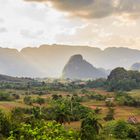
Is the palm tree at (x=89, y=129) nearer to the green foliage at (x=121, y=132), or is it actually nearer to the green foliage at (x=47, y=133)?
the green foliage at (x=121, y=132)

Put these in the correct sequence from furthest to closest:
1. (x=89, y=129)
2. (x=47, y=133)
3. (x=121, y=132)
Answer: (x=121, y=132)
(x=89, y=129)
(x=47, y=133)

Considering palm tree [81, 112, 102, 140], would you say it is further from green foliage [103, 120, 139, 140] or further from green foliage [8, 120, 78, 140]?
green foliage [8, 120, 78, 140]

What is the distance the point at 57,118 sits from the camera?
65.0 metres

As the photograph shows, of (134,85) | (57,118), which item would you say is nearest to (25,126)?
(57,118)

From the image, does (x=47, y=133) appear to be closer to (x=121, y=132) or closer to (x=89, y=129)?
(x=89, y=129)

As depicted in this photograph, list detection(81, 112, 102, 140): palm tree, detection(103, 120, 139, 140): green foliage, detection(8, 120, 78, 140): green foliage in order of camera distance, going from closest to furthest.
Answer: detection(8, 120, 78, 140): green foliage
detection(81, 112, 102, 140): palm tree
detection(103, 120, 139, 140): green foliage

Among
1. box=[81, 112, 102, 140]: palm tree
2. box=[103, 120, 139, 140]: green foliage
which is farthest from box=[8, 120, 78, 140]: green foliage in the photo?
box=[103, 120, 139, 140]: green foliage

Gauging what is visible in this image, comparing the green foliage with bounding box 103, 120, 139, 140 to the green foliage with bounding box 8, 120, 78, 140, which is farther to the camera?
the green foliage with bounding box 103, 120, 139, 140

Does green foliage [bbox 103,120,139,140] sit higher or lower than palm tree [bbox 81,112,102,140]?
lower

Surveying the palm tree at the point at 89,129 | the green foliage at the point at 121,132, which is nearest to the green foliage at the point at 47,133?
the palm tree at the point at 89,129

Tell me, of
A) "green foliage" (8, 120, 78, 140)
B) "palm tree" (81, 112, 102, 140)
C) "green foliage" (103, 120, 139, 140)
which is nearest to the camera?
"green foliage" (8, 120, 78, 140)

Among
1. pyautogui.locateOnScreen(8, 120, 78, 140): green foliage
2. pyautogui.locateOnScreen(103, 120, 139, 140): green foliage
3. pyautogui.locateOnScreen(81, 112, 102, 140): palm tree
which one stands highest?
pyautogui.locateOnScreen(8, 120, 78, 140): green foliage

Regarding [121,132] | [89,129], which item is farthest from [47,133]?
[121,132]

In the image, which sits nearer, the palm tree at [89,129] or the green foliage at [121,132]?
the palm tree at [89,129]
